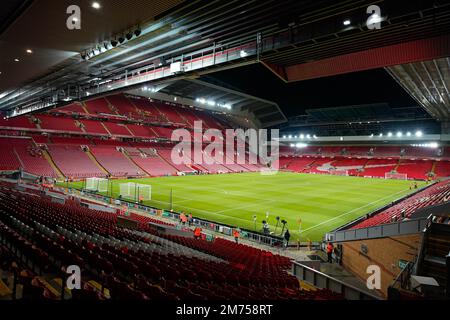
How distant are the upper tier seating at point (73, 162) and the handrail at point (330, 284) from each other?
36753 mm

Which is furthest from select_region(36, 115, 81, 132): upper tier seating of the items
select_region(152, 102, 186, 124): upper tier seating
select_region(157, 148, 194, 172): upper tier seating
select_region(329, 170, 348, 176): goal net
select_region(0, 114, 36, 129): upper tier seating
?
select_region(329, 170, 348, 176): goal net

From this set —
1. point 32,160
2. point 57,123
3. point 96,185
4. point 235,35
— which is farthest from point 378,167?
point 32,160

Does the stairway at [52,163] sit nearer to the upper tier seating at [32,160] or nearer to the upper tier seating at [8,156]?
the upper tier seating at [32,160]

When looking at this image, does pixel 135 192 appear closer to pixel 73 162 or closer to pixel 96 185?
pixel 96 185

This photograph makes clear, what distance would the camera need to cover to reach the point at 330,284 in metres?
8.85

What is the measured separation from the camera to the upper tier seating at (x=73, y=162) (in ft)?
131

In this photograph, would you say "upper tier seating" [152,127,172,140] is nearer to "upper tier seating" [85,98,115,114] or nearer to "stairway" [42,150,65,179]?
"upper tier seating" [85,98,115,114]

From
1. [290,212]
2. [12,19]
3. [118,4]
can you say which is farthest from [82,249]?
[290,212]

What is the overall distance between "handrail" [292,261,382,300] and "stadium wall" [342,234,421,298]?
1.87 metres

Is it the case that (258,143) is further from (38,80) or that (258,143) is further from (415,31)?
(415,31)

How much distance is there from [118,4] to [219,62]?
4684mm

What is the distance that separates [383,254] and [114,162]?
42.6 meters

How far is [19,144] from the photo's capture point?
1575 inches

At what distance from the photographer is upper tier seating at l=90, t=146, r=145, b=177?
144ft
